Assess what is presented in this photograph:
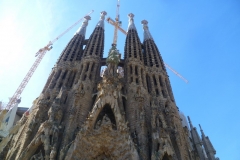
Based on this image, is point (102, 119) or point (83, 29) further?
point (83, 29)

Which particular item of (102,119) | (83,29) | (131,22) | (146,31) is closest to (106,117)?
(102,119)

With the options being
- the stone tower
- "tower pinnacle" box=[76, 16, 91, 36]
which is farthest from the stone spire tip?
the stone tower

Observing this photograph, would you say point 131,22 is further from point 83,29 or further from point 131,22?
point 83,29

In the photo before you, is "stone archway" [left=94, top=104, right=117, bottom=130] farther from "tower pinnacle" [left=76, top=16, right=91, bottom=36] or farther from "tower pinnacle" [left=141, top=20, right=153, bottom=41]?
"tower pinnacle" [left=141, top=20, right=153, bottom=41]

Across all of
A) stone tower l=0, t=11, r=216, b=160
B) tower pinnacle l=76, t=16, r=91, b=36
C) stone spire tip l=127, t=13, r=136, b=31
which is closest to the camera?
stone tower l=0, t=11, r=216, b=160

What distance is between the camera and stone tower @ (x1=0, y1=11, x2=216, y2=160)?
51.3 feet

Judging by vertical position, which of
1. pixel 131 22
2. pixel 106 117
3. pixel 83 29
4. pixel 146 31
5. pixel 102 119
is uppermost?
pixel 131 22

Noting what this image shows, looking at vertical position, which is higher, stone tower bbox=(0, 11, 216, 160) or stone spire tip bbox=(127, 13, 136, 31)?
stone spire tip bbox=(127, 13, 136, 31)

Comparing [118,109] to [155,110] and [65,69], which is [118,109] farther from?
[65,69]

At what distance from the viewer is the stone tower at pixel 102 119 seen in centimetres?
1565

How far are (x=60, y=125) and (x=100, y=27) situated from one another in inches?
762

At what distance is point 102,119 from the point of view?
18.3m

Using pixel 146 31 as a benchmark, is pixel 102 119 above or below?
below

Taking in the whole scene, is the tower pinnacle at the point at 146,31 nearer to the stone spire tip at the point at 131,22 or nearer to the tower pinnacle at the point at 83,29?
the stone spire tip at the point at 131,22
